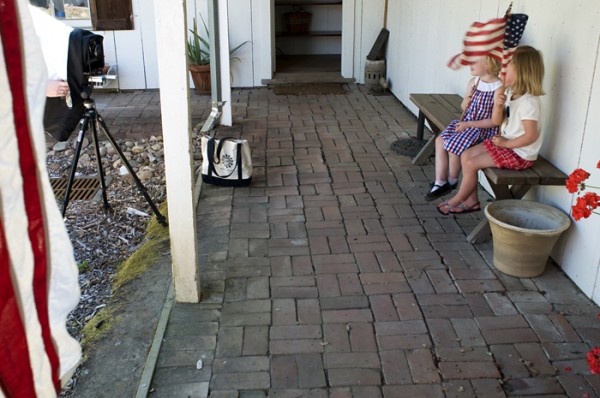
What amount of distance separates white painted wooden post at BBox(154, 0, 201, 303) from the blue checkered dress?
1.78 m

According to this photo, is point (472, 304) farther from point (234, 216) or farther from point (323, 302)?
point (234, 216)

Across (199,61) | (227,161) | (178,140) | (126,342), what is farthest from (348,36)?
(126,342)

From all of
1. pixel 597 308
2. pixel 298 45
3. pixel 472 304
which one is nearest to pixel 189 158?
pixel 472 304

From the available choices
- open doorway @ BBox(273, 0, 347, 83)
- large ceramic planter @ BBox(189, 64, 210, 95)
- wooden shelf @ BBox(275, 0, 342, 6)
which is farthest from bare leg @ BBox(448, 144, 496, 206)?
wooden shelf @ BBox(275, 0, 342, 6)

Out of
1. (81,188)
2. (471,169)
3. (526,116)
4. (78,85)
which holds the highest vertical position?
(78,85)

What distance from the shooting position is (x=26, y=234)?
3.14 ft

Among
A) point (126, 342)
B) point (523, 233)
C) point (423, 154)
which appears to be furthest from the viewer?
point (423, 154)

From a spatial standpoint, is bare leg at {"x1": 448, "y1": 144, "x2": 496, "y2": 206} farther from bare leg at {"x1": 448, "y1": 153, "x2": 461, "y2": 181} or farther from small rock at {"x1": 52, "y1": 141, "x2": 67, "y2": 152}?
small rock at {"x1": 52, "y1": 141, "x2": 67, "y2": 152}

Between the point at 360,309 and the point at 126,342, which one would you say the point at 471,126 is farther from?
the point at 126,342

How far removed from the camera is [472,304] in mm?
2727

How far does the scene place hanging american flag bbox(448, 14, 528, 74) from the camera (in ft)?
10.4

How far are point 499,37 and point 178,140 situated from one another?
6.13 ft

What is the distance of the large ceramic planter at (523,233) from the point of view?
2.83 metres

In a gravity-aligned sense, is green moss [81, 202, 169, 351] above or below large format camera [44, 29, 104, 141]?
below
